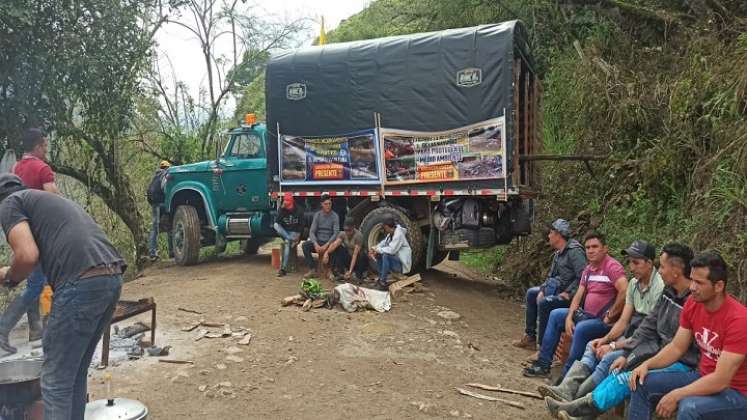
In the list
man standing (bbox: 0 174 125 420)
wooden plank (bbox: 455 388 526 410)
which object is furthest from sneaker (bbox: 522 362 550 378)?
man standing (bbox: 0 174 125 420)

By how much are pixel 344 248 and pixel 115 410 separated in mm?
5615

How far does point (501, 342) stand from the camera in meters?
6.85

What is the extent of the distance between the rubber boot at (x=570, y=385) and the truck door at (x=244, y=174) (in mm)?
6682

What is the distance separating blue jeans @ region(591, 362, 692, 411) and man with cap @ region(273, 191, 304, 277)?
19.1ft

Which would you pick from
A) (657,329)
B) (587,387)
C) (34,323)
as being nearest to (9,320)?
(34,323)

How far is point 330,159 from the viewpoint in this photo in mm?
9383

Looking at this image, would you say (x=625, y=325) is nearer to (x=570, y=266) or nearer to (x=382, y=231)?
(x=570, y=266)

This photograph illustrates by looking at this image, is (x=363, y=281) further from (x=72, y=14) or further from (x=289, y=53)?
(x=72, y=14)

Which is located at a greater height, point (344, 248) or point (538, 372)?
point (344, 248)

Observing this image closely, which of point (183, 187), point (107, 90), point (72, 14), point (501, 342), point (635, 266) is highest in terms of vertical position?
point (72, 14)

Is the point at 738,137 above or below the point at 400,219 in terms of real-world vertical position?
above

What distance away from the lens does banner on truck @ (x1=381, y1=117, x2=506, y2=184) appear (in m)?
8.15

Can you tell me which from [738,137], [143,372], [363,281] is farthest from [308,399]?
[738,137]

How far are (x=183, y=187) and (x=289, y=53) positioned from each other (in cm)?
324
